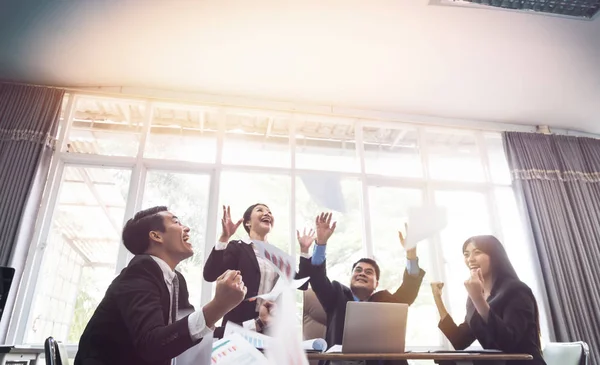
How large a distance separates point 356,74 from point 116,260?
260 centimetres

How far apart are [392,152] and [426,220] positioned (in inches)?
31.4

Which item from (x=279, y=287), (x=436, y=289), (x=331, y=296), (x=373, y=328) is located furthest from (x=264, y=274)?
(x=436, y=289)

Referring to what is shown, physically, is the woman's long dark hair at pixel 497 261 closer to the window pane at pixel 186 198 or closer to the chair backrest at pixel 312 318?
the chair backrest at pixel 312 318

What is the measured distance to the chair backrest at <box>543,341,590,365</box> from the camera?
7.41 ft

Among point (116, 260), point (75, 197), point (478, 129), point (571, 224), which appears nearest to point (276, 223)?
point (116, 260)

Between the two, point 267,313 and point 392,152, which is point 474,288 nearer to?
point 267,313

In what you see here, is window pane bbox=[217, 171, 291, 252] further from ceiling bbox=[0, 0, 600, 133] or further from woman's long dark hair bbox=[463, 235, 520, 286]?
woman's long dark hair bbox=[463, 235, 520, 286]

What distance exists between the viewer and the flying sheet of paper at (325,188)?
4035 millimetres

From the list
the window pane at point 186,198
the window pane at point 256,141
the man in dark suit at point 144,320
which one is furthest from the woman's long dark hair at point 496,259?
the window pane at point 186,198

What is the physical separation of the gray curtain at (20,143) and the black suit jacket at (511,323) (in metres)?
3.30

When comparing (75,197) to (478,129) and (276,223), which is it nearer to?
(276,223)

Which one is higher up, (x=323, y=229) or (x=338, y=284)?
(x=323, y=229)

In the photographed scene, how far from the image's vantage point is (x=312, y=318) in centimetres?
304

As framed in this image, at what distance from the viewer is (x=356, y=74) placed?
12.7 ft
